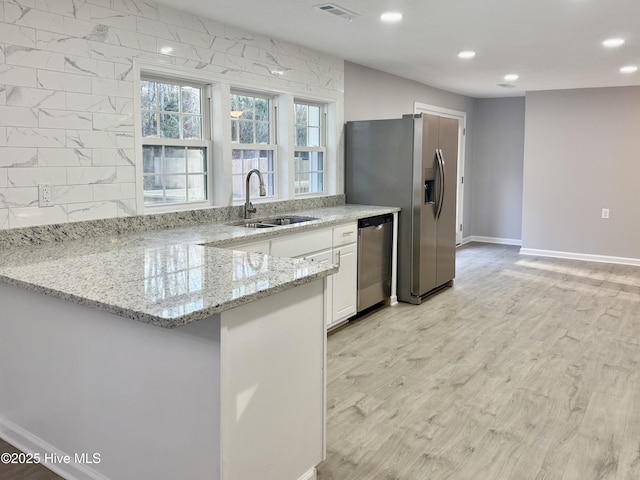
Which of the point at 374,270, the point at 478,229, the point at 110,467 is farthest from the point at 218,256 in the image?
the point at 478,229

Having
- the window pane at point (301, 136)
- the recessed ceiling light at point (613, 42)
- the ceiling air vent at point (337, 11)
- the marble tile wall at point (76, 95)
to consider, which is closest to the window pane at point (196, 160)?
the marble tile wall at point (76, 95)

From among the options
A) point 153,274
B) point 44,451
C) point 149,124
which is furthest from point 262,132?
point 44,451

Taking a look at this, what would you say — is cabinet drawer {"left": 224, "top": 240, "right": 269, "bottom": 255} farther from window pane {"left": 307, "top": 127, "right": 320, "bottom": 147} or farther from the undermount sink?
window pane {"left": 307, "top": 127, "right": 320, "bottom": 147}

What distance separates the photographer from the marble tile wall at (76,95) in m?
2.59

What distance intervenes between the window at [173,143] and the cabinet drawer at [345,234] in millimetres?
1030

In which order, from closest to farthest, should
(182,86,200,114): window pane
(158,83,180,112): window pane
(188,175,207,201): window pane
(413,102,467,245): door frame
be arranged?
(158,83,180,112): window pane → (182,86,200,114): window pane → (188,175,207,201): window pane → (413,102,467,245): door frame

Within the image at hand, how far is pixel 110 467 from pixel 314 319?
3.09 feet

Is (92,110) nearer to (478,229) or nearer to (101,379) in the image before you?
(101,379)

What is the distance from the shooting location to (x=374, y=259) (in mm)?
4520

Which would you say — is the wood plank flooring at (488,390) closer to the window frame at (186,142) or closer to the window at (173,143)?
the window frame at (186,142)

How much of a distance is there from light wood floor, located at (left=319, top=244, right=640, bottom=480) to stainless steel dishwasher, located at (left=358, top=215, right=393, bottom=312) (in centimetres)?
18

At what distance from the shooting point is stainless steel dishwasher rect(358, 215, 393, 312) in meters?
4.34

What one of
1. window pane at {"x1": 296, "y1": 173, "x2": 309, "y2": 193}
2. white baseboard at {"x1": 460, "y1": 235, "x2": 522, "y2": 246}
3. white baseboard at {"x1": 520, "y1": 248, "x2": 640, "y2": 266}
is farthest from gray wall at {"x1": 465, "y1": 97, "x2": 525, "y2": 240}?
window pane at {"x1": 296, "y1": 173, "x2": 309, "y2": 193}

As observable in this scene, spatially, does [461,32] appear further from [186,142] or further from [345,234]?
[186,142]
